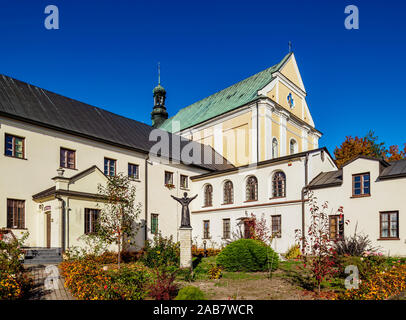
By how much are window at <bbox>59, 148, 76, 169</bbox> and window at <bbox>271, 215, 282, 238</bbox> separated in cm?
1355

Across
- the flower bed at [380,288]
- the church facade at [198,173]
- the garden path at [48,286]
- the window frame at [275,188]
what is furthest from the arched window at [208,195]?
the flower bed at [380,288]

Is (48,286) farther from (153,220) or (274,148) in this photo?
(274,148)

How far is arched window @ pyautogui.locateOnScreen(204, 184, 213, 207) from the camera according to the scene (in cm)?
2755

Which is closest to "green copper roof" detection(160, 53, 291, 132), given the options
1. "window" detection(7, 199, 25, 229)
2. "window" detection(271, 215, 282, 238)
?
"window" detection(271, 215, 282, 238)

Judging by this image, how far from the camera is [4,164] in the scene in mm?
17406

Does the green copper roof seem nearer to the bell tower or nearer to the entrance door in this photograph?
the bell tower

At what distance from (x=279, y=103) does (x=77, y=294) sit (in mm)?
28999

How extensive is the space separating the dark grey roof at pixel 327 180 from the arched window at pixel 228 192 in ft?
22.7

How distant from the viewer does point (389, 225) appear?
17.3 meters

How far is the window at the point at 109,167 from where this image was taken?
74.8ft
